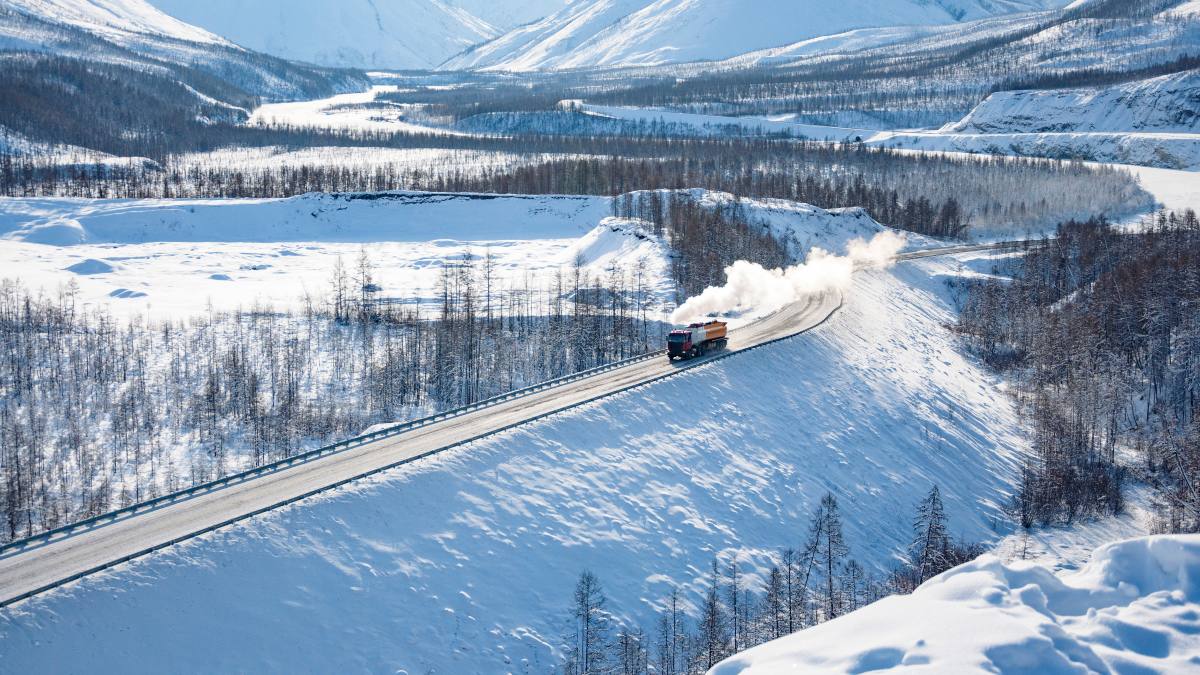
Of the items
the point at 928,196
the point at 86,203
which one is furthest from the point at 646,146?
the point at 86,203

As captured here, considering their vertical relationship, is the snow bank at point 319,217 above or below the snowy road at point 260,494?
above

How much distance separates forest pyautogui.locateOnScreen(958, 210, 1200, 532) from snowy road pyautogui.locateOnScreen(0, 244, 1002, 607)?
20.3 m

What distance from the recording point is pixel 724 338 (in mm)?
48438

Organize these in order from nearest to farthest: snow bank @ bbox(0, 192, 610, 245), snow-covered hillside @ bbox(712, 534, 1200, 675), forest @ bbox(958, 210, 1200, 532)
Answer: snow-covered hillside @ bbox(712, 534, 1200, 675), forest @ bbox(958, 210, 1200, 532), snow bank @ bbox(0, 192, 610, 245)

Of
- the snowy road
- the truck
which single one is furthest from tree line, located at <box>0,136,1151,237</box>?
the snowy road

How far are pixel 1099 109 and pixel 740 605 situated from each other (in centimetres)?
16958

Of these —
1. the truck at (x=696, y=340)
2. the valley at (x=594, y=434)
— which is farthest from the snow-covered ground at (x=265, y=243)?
the truck at (x=696, y=340)

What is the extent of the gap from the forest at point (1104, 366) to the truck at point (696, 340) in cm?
1652

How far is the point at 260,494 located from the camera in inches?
1124

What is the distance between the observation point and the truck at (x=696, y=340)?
1804 inches

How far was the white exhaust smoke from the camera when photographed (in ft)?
186

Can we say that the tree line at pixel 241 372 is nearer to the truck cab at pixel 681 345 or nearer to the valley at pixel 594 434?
the valley at pixel 594 434

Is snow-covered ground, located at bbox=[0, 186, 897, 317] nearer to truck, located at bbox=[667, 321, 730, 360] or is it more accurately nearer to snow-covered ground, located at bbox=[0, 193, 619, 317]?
snow-covered ground, located at bbox=[0, 193, 619, 317]

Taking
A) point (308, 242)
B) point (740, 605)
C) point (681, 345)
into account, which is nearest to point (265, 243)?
point (308, 242)
